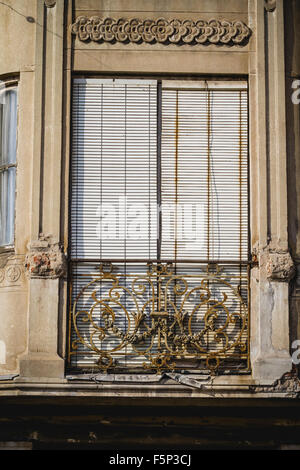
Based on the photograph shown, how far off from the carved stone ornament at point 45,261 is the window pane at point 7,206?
0.68 meters

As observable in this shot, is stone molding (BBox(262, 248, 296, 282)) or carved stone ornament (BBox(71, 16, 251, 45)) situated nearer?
stone molding (BBox(262, 248, 296, 282))

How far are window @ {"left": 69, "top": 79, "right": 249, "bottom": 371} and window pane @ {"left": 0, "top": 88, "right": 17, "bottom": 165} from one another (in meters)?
0.77

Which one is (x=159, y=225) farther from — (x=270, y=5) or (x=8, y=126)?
(x=270, y=5)

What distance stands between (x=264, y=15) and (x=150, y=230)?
114 inches

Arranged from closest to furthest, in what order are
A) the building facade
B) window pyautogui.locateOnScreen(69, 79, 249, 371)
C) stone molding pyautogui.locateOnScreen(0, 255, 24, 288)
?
1. the building facade
2. window pyautogui.locateOnScreen(69, 79, 249, 371)
3. stone molding pyautogui.locateOnScreen(0, 255, 24, 288)

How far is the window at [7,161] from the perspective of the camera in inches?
562

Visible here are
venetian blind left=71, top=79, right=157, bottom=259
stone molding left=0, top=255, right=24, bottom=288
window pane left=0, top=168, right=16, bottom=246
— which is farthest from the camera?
window pane left=0, top=168, right=16, bottom=246

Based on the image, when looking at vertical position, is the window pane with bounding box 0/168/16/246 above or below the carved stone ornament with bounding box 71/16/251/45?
below

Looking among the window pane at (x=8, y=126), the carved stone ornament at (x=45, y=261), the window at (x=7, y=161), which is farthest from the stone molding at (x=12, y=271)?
the window pane at (x=8, y=126)

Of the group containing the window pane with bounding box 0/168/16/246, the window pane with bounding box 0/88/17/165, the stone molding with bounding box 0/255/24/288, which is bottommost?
the stone molding with bounding box 0/255/24/288

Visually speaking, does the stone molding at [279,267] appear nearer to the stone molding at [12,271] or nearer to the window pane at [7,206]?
the stone molding at [12,271]

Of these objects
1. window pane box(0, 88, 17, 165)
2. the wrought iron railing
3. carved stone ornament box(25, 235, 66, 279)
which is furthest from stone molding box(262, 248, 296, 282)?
window pane box(0, 88, 17, 165)

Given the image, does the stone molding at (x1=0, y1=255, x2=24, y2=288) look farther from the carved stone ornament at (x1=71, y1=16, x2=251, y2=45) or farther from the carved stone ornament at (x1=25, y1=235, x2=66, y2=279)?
the carved stone ornament at (x1=71, y1=16, x2=251, y2=45)

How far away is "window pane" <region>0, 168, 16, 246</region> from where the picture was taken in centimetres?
1423
